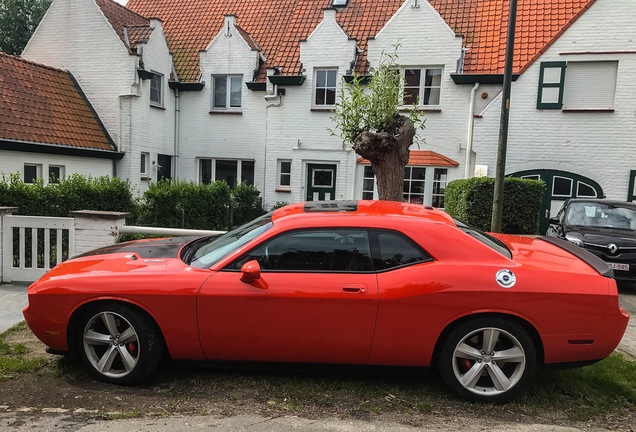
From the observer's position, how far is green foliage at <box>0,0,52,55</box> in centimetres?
2770

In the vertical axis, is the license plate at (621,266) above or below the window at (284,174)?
below

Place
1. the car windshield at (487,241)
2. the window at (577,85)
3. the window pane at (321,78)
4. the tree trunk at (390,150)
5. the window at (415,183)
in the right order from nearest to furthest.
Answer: the car windshield at (487,241)
the tree trunk at (390,150)
the window at (577,85)
the window at (415,183)
the window pane at (321,78)

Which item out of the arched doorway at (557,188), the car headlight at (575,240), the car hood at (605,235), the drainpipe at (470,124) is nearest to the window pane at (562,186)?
the arched doorway at (557,188)

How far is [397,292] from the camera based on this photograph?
371 cm

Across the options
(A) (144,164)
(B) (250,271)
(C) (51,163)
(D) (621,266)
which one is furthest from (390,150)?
(A) (144,164)

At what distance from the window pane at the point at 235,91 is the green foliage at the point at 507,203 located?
9386 millimetres

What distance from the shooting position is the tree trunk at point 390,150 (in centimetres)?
877

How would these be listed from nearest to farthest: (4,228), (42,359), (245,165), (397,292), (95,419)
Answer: (95,419) → (397,292) → (42,359) → (4,228) → (245,165)

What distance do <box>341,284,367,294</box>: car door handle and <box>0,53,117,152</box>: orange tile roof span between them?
1146cm

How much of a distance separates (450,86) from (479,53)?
4.89 feet

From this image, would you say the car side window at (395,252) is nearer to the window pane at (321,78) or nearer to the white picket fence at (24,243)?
the white picket fence at (24,243)

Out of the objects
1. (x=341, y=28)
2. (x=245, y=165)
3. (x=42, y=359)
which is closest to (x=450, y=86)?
(x=341, y=28)

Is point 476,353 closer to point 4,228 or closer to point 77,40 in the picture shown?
point 4,228

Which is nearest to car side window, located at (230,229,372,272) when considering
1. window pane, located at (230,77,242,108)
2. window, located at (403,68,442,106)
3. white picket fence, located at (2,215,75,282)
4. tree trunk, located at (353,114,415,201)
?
white picket fence, located at (2,215,75,282)
